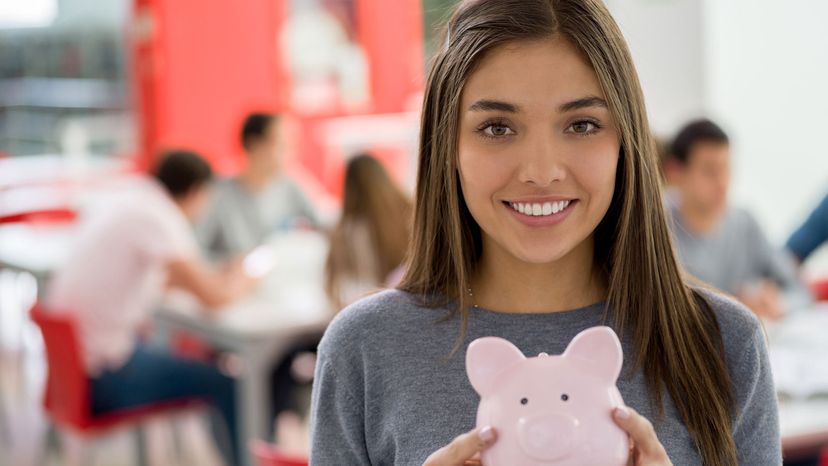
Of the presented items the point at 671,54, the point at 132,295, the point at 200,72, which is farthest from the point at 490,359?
the point at 200,72

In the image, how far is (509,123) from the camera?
1336mm

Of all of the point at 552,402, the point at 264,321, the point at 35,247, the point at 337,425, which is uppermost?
the point at 552,402

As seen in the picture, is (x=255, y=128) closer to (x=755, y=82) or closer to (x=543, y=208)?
(x=755, y=82)

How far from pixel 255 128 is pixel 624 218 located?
12.8ft

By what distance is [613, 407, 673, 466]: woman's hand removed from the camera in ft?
3.92

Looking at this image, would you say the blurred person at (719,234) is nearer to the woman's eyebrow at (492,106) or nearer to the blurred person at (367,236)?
the blurred person at (367,236)

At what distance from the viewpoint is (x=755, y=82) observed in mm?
6000

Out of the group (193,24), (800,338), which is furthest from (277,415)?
(193,24)

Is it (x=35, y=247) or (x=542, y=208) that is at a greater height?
(x=542, y=208)

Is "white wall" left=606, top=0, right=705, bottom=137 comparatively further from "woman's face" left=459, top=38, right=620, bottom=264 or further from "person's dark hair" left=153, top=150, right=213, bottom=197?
"woman's face" left=459, top=38, right=620, bottom=264

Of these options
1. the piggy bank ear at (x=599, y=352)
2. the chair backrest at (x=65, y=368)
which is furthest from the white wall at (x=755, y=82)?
the piggy bank ear at (x=599, y=352)

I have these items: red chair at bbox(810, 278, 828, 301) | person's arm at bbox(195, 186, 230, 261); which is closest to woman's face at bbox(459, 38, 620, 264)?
red chair at bbox(810, 278, 828, 301)

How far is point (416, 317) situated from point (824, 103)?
481 cm

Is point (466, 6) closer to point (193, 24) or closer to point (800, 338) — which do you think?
point (800, 338)
